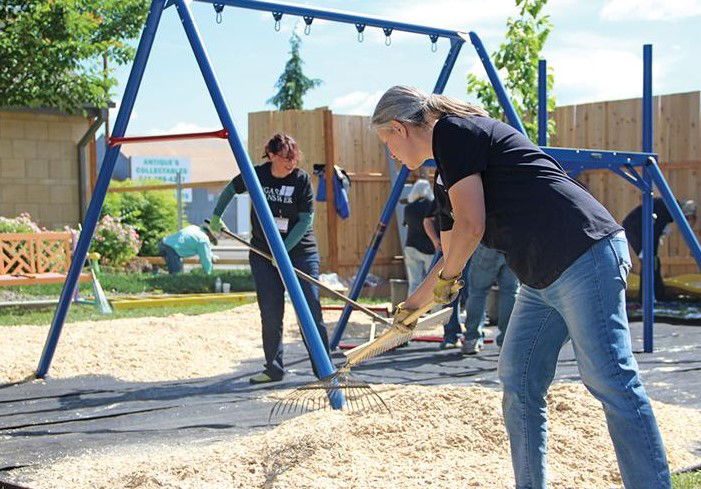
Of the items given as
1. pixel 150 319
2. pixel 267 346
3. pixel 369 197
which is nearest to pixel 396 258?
pixel 369 197

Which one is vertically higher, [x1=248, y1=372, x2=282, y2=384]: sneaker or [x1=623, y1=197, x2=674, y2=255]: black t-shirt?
[x1=623, y1=197, x2=674, y2=255]: black t-shirt

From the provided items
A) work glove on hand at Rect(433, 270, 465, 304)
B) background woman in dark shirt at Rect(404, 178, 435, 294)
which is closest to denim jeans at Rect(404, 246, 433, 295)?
background woman in dark shirt at Rect(404, 178, 435, 294)

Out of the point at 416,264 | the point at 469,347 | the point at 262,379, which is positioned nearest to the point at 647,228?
the point at 469,347

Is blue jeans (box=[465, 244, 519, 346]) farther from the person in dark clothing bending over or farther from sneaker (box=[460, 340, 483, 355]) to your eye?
the person in dark clothing bending over

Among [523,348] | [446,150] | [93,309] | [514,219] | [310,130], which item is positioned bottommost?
[93,309]

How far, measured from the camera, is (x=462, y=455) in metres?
3.83

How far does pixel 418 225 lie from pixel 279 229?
3062mm

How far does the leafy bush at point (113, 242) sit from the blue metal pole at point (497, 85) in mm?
10085

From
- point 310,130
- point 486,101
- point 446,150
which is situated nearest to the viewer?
point 446,150

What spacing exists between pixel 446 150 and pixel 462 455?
61.7 inches

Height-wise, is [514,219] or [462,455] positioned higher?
[514,219]

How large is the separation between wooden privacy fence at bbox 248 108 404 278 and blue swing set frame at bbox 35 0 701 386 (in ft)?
20.3

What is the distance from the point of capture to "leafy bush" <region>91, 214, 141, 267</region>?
1565 centimetres

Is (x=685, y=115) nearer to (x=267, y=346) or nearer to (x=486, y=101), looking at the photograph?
(x=486, y=101)
